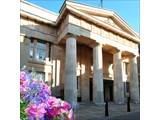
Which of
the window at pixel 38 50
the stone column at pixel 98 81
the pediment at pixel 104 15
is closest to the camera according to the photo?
the stone column at pixel 98 81

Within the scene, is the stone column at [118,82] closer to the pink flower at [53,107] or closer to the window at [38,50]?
the window at [38,50]

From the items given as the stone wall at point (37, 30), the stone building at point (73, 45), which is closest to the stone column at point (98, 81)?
the stone building at point (73, 45)

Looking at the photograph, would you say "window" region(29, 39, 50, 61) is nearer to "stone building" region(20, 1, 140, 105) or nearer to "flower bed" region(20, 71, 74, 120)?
"stone building" region(20, 1, 140, 105)

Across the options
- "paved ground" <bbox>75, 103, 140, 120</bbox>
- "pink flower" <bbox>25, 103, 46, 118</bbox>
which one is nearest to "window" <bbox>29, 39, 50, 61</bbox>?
"paved ground" <bbox>75, 103, 140, 120</bbox>

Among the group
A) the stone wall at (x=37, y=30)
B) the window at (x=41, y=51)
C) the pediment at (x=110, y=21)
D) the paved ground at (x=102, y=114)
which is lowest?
the paved ground at (x=102, y=114)

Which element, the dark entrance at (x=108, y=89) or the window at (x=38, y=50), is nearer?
the window at (x=38, y=50)

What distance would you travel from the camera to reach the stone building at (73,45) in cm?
1491

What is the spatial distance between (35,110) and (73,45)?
43.8ft

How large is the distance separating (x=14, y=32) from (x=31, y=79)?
0.51 meters

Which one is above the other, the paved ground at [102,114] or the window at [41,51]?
the window at [41,51]

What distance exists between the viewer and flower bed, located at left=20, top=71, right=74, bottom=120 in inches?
60.3
